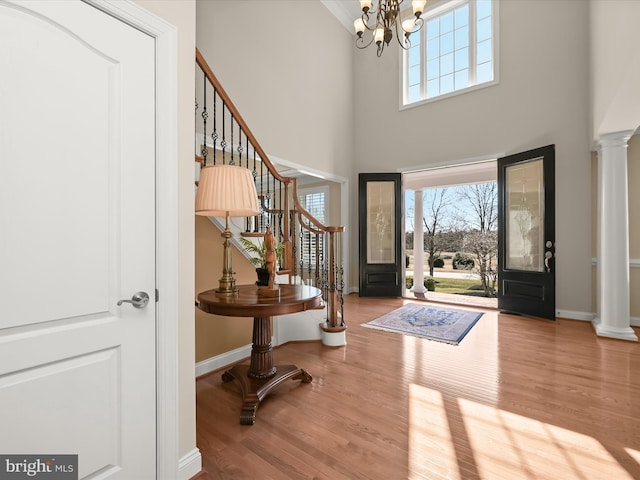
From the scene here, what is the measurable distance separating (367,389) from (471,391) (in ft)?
2.54

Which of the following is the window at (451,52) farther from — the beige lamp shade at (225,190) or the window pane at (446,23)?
the beige lamp shade at (225,190)

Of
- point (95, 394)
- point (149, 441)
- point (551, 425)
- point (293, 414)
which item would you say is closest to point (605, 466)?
point (551, 425)

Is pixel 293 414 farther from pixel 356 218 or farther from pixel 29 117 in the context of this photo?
pixel 356 218

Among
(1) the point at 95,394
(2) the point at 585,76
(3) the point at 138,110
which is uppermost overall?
(2) the point at 585,76

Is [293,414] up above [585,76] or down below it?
below

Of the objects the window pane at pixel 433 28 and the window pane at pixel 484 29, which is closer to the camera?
the window pane at pixel 484 29

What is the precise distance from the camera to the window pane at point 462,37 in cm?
541

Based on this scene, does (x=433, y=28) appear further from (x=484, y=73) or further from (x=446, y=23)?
(x=484, y=73)

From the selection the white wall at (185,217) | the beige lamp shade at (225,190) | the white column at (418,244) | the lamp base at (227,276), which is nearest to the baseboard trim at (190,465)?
the white wall at (185,217)

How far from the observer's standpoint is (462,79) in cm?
541

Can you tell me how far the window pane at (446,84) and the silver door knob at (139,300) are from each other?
19.7ft

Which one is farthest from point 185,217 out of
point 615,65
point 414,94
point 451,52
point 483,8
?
point 483,8

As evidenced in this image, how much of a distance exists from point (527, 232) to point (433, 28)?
13.9 ft

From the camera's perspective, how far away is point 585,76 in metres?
4.18
